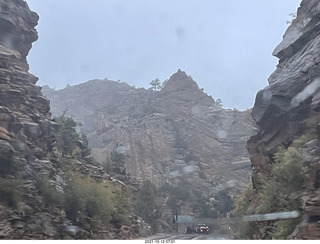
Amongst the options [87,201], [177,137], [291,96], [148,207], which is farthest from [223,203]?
[291,96]

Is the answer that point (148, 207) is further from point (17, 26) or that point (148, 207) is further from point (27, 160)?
point (17, 26)

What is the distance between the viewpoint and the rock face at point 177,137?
89.2m

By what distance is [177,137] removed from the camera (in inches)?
4060

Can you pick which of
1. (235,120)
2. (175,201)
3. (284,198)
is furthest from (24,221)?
(235,120)

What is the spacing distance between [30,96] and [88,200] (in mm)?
11699

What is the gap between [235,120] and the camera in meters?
109

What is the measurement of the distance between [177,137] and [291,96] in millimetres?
78257

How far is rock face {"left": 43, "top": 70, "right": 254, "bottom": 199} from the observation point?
8919 cm

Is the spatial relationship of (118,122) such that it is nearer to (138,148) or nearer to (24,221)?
(138,148)

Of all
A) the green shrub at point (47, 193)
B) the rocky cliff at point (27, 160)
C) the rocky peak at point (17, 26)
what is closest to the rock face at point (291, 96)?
the rocky cliff at point (27, 160)

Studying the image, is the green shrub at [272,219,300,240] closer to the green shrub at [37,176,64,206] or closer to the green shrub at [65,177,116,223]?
the green shrub at [37,176,64,206]

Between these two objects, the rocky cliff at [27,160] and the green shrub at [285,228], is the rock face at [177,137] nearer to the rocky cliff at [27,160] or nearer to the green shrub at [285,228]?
the rocky cliff at [27,160]

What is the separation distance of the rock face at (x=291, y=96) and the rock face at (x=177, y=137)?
4415cm

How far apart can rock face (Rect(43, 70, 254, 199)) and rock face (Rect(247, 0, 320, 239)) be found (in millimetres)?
44152
